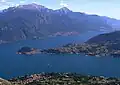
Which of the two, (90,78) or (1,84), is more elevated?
(1,84)

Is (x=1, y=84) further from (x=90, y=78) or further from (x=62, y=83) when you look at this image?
(x=90, y=78)

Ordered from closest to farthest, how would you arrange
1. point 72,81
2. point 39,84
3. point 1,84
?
point 1,84 < point 39,84 < point 72,81

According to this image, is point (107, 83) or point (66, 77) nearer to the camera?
point (107, 83)

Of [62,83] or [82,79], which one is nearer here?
[62,83]

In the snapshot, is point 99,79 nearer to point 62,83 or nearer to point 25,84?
point 62,83

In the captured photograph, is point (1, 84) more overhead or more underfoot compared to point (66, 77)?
more overhead

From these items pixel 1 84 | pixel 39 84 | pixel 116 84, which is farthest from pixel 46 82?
pixel 1 84

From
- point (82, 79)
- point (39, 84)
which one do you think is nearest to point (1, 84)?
point (39, 84)

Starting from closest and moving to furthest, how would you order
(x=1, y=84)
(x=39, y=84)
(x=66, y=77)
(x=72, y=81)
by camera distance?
(x=1, y=84) < (x=39, y=84) < (x=72, y=81) < (x=66, y=77)

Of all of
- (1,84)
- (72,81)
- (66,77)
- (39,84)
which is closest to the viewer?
(1,84)
